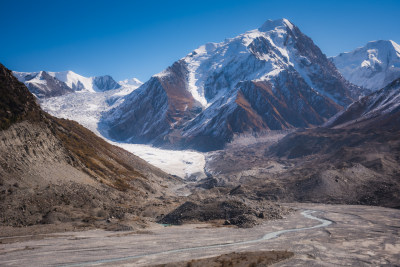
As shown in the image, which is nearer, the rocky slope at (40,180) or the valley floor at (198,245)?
the valley floor at (198,245)

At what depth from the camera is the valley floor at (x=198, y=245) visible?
→ 30.3m

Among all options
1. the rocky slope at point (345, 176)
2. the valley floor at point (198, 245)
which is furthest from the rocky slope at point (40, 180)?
the rocky slope at point (345, 176)

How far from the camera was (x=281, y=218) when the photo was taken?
194 feet

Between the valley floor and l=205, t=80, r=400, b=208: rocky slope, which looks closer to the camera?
the valley floor

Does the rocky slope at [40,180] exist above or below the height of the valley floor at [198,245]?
above

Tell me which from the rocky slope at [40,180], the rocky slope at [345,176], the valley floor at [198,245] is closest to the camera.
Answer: the valley floor at [198,245]

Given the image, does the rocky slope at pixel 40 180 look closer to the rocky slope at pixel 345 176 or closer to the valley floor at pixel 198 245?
the valley floor at pixel 198 245

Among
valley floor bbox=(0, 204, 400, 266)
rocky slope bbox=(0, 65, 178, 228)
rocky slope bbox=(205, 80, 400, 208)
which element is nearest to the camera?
valley floor bbox=(0, 204, 400, 266)

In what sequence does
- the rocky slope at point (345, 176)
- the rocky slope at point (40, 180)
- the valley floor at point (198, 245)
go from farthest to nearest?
the rocky slope at point (345, 176) < the rocky slope at point (40, 180) < the valley floor at point (198, 245)

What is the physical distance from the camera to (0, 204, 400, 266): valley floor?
99.6 ft

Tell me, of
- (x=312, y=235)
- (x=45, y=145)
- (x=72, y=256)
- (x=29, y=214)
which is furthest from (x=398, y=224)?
(x=45, y=145)

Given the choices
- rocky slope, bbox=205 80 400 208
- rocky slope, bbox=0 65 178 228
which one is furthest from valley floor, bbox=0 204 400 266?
rocky slope, bbox=205 80 400 208

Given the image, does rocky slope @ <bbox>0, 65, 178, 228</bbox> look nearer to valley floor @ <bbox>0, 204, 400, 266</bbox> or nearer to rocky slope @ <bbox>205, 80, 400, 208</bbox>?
valley floor @ <bbox>0, 204, 400, 266</bbox>

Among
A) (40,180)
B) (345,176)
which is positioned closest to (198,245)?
(40,180)
